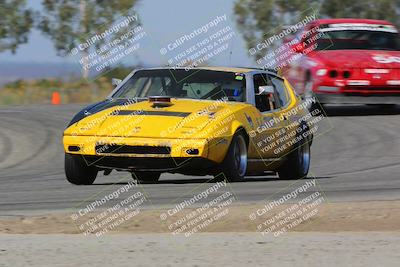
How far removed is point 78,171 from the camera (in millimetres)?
11016

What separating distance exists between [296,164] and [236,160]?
74.0 inches

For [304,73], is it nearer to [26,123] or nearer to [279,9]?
[26,123]

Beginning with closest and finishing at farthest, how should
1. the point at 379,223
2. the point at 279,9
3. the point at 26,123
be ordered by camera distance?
the point at 379,223 < the point at 26,123 < the point at 279,9

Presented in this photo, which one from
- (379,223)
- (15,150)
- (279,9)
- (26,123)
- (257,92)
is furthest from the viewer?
(279,9)

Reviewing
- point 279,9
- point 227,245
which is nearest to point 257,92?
point 227,245

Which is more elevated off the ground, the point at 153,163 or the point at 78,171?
the point at 153,163

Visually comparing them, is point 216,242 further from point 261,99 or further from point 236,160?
point 261,99

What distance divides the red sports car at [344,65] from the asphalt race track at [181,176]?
55 cm

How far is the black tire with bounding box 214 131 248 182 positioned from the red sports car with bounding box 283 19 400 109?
31.7ft

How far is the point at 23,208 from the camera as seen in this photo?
9172mm

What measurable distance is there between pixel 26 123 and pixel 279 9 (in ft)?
155

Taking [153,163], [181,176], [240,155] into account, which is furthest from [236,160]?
[181,176]

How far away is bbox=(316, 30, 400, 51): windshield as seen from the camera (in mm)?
21219

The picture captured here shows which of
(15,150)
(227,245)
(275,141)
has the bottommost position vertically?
(15,150)
